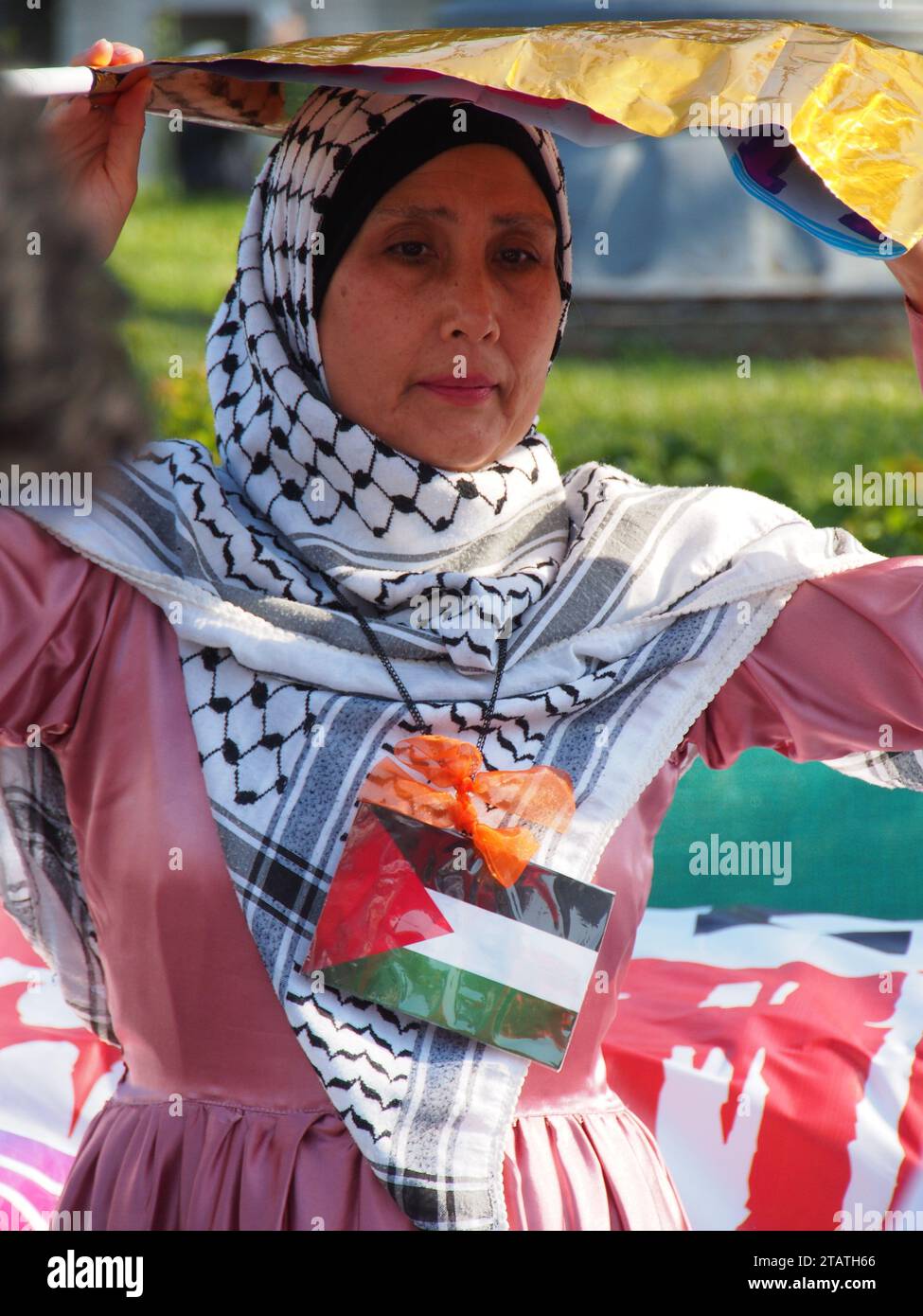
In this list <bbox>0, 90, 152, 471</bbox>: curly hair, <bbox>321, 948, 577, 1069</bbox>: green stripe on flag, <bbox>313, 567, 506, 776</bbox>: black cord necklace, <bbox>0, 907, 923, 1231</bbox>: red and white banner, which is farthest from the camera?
<bbox>0, 907, 923, 1231</bbox>: red and white banner

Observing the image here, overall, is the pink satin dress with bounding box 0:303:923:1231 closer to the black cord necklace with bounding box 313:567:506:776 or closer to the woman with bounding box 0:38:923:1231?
the woman with bounding box 0:38:923:1231

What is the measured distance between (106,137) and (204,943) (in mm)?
911

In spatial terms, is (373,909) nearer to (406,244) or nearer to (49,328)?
(406,244)

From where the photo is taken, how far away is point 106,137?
1.94 metres

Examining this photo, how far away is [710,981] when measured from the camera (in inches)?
119

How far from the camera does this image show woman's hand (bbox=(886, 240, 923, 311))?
180cm

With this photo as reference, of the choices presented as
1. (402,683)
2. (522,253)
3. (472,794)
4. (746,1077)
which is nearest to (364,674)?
(402,683)

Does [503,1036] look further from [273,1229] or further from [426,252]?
[426,252]

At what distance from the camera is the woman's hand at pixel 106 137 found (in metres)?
1.88

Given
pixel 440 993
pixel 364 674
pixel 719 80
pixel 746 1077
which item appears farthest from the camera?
pixel 746 1077

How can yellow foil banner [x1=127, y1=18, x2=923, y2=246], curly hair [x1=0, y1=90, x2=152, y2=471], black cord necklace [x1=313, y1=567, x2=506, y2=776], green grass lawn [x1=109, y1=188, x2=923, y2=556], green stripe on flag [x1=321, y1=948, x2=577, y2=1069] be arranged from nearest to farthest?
1. curly hair [x1=0, y1=90, x2=152, y2=471]
2. yellow foil banner [x1=127, y1=18, x2=923, y2=246]
3. green stripe on flag [x1=321, y1=948, x2=577, y2=1069]
4. black cord necklace [x1=313, y1=567, x2=506, y2=776]
5. green grass lawn [x1=109, y1=188, x2=923, y2=556]

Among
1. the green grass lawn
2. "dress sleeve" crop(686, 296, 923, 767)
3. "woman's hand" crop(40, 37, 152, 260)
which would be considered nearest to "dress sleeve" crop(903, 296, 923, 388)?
"dress sleeve" crop(686, 296, 923, 767)

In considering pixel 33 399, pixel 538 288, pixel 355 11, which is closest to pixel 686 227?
pixel 538 288

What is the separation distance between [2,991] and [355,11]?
44.6 feet
